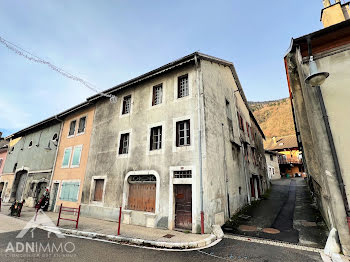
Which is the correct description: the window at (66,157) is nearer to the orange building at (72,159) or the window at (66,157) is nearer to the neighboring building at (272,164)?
Result: the orange building at (72,159)

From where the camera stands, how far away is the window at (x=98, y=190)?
11.4 m

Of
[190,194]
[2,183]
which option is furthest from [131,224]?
[2,183]

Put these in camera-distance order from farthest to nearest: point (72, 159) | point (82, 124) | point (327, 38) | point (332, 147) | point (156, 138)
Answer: point (82, 124), point (72, 159), point (156, 138), point (327, 38), point (332, 147)

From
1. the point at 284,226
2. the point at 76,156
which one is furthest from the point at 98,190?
the point at 284,226

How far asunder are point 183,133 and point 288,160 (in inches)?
1483

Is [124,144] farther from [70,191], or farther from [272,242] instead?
[272,242]

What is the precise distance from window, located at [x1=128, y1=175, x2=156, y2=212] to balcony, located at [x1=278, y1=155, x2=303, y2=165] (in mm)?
36814

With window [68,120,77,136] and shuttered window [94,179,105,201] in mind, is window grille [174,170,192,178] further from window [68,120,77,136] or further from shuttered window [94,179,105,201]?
window [68,120,77,136]

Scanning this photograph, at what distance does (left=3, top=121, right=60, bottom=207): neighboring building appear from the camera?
16.3m

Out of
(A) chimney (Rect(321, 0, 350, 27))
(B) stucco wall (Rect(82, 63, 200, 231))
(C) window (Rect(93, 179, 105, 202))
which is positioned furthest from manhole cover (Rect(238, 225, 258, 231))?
(A) chimney (Rect(321, 0, 350, 27))

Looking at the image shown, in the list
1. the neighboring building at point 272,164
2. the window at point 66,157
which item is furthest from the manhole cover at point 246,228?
the neighboring building at point 272,164

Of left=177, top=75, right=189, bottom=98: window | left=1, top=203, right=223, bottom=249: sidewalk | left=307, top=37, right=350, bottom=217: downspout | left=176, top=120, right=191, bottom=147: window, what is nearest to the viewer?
left=307, top=37, right=350, bottom=217: downspout

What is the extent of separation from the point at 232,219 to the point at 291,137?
1672 inches

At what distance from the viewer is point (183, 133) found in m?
9.22
